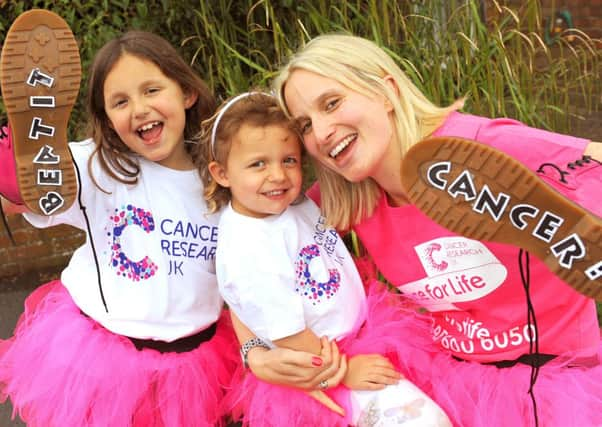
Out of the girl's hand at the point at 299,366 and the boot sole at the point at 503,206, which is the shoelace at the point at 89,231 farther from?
the boot sole at the point at 503,206

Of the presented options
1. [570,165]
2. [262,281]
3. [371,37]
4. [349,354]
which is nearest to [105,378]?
[262,281]

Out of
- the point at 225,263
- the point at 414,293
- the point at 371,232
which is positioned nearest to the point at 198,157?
the point at 225,263

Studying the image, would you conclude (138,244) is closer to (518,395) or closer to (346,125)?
(346,125)

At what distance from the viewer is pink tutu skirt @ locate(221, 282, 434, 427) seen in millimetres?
1869

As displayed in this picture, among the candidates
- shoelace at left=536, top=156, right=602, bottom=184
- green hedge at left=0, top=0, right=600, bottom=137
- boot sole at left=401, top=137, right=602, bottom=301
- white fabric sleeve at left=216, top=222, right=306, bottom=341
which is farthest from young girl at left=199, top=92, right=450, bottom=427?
green hedge at left=0, top=0, right=600, bottom=137

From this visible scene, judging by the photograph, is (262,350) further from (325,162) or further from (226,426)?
(325,162)

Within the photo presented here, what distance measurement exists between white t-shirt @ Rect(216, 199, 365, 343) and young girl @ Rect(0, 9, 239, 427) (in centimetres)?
18

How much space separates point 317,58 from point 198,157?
0.47 metres

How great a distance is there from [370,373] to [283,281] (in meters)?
0.34

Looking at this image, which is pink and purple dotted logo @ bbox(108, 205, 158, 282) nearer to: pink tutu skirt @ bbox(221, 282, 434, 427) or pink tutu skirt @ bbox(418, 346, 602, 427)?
pink tutu skirt @ bbox(221, 282, 434, 427)

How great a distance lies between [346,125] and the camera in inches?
71.0

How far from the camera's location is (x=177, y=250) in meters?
1.98

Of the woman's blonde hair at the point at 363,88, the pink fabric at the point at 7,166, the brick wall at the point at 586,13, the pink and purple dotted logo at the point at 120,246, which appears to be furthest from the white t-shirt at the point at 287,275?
the brick wall at the point at 586,13

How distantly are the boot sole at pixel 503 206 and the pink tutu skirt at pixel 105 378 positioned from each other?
944 millimetres
